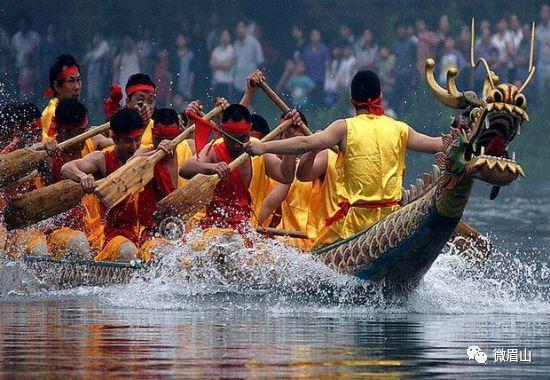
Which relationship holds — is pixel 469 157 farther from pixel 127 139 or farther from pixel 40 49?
pixel 40 49

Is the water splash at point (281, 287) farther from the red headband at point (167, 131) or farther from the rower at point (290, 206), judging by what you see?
the red headband at point (167, 131)

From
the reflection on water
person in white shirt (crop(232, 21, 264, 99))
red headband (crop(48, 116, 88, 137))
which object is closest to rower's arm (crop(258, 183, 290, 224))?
red headband (crop(48, 116, 88, 137))

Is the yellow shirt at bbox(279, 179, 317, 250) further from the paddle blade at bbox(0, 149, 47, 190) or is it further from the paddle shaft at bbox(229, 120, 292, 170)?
the paddle blade at bbox(0, 149, 47, 190)

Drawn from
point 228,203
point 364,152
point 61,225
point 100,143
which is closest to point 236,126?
point 228,203

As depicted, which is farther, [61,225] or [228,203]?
[61,225]

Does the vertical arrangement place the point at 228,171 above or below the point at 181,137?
below

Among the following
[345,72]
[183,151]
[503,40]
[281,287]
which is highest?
[503,40]

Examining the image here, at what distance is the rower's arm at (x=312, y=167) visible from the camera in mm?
14258

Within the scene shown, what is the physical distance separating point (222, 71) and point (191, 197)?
1578 centimetres

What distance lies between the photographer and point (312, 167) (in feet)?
47.0

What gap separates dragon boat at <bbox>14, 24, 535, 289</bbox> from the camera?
11.8 metres

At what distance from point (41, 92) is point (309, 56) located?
3691 millimetres

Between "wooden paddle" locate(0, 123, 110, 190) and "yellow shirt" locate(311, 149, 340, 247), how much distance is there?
1.87 metres

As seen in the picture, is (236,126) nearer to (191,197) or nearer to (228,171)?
(228,171)
